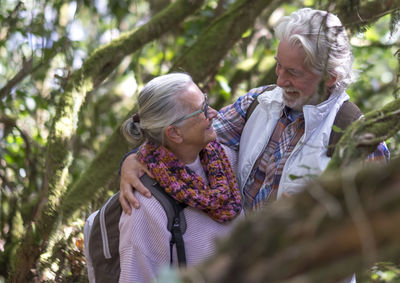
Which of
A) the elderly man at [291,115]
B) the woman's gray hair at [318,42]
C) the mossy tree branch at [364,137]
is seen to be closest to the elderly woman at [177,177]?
the elderly man at [291,115]

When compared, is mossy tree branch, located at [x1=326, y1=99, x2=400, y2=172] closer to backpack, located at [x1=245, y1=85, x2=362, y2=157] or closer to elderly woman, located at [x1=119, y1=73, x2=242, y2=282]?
backpack, located at [x1=245, y1=85, x2=362, y2=157]

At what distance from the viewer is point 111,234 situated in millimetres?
2699

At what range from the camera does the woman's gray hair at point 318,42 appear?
105 inches

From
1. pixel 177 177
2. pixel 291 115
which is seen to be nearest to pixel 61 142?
pixel 177 177

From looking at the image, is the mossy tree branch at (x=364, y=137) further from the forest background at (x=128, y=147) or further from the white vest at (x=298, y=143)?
the white vest at (x=298, y=143)

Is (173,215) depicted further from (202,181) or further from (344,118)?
(344,118)

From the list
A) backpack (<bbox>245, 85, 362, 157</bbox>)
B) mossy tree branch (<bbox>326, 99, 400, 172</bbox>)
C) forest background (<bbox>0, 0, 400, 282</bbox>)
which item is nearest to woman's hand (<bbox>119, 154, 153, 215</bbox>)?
backpack (<bbox>245, 85, 362, 157</bbox>)

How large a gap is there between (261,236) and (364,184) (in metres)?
0.23

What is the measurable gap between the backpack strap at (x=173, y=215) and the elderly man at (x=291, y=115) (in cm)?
7

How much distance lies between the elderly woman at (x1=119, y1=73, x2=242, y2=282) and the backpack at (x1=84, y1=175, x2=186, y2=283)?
0.03 metres

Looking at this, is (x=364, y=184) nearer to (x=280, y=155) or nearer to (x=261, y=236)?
(x=261, y=236)

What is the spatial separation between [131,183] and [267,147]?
72cm

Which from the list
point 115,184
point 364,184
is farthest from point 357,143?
point 115,184

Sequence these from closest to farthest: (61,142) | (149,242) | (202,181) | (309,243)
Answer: (309,243) → (149,242) → (202,181) → (61,142)
